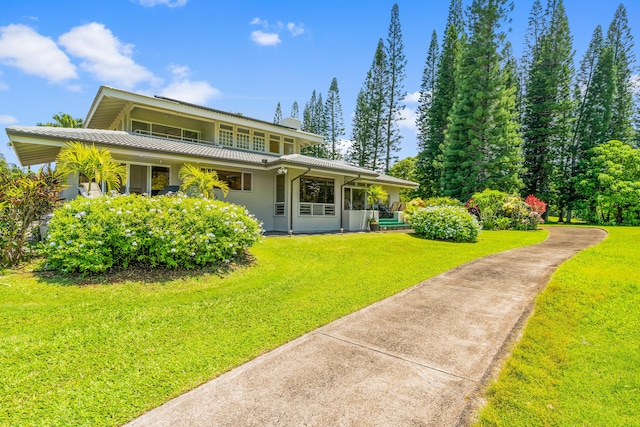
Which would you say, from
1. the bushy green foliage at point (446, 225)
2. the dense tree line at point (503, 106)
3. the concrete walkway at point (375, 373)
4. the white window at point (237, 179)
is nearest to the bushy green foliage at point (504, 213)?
the bushy green foliage at point (446, 225)

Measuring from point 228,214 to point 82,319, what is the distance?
11.3ft

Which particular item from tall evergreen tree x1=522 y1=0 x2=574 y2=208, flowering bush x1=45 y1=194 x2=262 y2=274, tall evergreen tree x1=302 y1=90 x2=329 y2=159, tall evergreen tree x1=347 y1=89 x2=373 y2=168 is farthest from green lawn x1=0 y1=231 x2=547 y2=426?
tall evergreen tree x1=302 y1=90 x2=329 y2=159

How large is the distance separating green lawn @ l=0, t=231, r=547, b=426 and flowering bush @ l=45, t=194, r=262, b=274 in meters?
0.47

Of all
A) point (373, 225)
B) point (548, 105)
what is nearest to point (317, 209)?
point (373, 225)

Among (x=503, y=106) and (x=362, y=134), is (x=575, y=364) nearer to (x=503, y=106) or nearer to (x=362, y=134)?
(x=503, y=106)

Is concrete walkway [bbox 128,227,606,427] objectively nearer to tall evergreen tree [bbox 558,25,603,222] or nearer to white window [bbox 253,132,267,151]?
white window [bbox 253,132,267,151]

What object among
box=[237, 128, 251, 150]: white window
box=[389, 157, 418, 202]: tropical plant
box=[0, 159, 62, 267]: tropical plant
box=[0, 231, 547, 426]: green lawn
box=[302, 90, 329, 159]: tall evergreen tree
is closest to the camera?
box=[0, 231, 547, 426]: green lawn

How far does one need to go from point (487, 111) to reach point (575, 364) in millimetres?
23286

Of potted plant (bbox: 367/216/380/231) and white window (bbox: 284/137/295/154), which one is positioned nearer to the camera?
potted plant (bbox: 367/216/380/231)

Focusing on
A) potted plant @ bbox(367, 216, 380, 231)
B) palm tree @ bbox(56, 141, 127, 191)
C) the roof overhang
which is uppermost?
A: the roof overhang

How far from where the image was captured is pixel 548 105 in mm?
24672

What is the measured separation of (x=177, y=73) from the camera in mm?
13945

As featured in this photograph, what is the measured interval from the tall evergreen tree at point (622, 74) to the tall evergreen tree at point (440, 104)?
13.1 meters

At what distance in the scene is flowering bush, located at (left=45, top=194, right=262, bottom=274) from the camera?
17.4 ft
